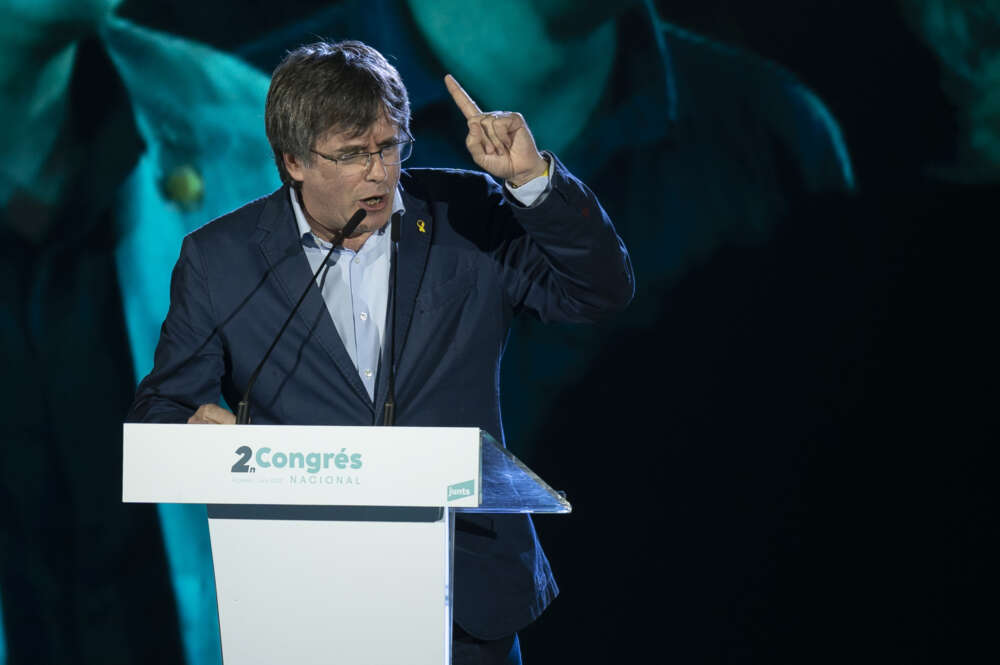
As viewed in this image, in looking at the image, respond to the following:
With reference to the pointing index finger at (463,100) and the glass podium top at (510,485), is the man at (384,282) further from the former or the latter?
the glass podium top at (510,485)

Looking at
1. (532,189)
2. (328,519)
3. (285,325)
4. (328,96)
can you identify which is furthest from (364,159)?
(328,519)

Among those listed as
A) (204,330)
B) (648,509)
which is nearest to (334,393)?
(204,330)

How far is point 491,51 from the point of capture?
10.6 ft

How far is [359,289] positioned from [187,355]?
1.01ft

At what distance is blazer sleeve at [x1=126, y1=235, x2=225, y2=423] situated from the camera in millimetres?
1734

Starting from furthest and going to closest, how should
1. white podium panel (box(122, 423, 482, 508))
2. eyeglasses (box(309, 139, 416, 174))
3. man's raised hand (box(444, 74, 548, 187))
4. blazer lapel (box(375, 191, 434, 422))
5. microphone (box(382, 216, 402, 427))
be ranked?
eyeglasses (box(309, 139, 416, 174)), blazer lapel (box(375, 191, 434, 422)), man's raised hand (box(444, 74, 548, 187)), microphone (box(382, 216, 402, 427)), white podium panel (box(122, 423, 482, 508))

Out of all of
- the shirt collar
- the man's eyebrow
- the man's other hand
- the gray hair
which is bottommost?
the man's other hand

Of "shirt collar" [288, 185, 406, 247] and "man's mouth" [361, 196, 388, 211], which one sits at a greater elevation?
"man's mouth" [361, 196, 388, 211]

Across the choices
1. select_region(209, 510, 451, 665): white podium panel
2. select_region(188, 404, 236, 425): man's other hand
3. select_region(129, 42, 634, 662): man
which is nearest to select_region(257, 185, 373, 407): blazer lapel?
select_region(129, 42, 634, 662): man

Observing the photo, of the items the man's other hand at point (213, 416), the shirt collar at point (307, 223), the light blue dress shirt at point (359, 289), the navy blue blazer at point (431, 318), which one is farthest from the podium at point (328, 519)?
the shirt collar at point (307, 223)

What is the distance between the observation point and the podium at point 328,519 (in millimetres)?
1167

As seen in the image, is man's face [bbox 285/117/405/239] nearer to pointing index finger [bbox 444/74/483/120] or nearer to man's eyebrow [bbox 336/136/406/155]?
man's eyebrow [bbox 336/136/406/155]

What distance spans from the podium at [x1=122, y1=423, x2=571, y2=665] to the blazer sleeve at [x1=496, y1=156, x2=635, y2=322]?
49 centimetres

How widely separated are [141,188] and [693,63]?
179 cm
